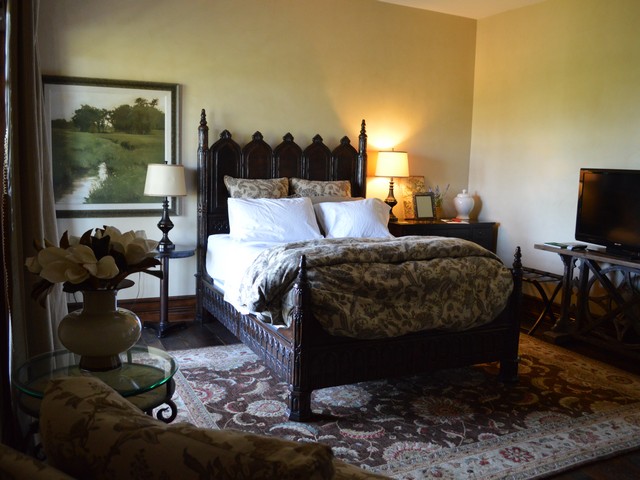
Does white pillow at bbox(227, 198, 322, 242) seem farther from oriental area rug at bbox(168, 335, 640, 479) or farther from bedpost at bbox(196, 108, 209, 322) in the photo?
oriental area rug at bbox(168, 335, 640, 479)

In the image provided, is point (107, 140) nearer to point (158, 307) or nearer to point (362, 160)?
point (158, 307)

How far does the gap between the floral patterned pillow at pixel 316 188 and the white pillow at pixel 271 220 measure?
43 cm

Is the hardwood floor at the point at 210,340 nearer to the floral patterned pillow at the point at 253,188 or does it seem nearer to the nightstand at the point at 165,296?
the nightstand at the point at 165,296

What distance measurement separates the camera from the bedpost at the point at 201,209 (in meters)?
5.00

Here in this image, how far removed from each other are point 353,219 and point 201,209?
131 cm

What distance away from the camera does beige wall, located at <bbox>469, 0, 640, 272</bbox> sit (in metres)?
4.81

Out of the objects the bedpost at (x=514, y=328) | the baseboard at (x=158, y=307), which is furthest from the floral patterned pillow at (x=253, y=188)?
the bedpost at (x=514, y=328)

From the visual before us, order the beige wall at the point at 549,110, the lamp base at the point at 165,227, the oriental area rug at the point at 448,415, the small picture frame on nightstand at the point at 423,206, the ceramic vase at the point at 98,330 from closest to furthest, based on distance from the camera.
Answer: the ceramic vase at the point at 98,330 → the oriental area rug at the point at 448,415 → the lamp base at the point at 165,227 → the beige wall at the point at 549,110 → the small picture frame on nightstand at the point at 423,206

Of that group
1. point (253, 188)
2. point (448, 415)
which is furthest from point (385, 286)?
point (253, 188)

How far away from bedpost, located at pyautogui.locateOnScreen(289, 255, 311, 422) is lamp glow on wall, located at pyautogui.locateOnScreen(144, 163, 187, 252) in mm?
1822

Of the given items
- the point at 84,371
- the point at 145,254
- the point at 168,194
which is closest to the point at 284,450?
the point at 145,254

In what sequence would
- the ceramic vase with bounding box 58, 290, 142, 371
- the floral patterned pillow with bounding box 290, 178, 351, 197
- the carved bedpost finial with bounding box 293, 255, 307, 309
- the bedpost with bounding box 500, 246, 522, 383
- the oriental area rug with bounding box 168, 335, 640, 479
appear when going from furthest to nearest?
the floral patterned pillow with bounding box 290, 178, 351, 197
the bedpost with bounding box 500, 246, 522, 383
the carved bedpost finial with bounding box 293, 255, 307, 309
the oriental area rug with bounding box 168, 335, 640, 479
the ceramic vase with bounding box 58, 290, 142, 371

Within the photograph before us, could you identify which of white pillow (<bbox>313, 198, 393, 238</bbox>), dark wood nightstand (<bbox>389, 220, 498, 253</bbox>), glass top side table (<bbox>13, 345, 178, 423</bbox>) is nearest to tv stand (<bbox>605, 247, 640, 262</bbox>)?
dark wood nightstand (<bbox>389, 220, 498, 253</bbox>)

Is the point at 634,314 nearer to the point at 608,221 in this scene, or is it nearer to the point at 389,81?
the point at 608,221
